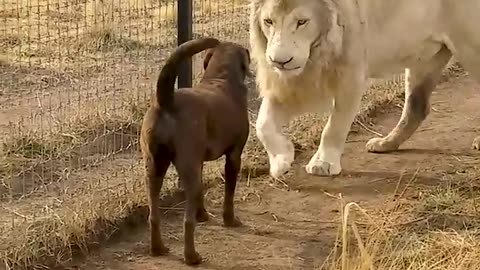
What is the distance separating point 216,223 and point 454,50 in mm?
1923

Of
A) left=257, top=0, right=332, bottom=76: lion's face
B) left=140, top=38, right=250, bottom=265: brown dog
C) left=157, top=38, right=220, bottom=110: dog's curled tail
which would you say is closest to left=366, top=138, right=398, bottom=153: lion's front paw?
left=257, top=0, right=332, bottom=76: lion's face

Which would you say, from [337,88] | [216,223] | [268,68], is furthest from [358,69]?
[216,223]

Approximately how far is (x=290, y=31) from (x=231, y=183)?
32.0 inches

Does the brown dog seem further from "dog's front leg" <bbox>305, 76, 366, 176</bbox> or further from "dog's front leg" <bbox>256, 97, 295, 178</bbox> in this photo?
"dog's front leg" <bbox>305, 76, 366, 176</bbox>

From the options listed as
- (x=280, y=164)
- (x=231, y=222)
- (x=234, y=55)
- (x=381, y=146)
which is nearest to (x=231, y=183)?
(x=231, y=222)

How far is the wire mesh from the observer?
4340 millimetres

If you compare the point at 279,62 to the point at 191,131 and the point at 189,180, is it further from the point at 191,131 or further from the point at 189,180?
the point at 189,180

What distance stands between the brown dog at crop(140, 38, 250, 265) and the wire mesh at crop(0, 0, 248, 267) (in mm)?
513

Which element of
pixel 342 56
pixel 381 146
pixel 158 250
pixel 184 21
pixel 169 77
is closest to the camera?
pixel 169 77

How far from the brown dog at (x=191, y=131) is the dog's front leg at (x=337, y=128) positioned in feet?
2.81

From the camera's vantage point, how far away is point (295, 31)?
4.64m

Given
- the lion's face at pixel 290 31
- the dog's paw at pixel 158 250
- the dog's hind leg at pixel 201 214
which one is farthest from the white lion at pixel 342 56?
the dog's paw at pixel 158 250

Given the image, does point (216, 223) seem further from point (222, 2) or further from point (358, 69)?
point (222, 2)

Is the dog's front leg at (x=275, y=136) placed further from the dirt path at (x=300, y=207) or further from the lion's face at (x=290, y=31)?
the lion's face at (x=290, y=31)
